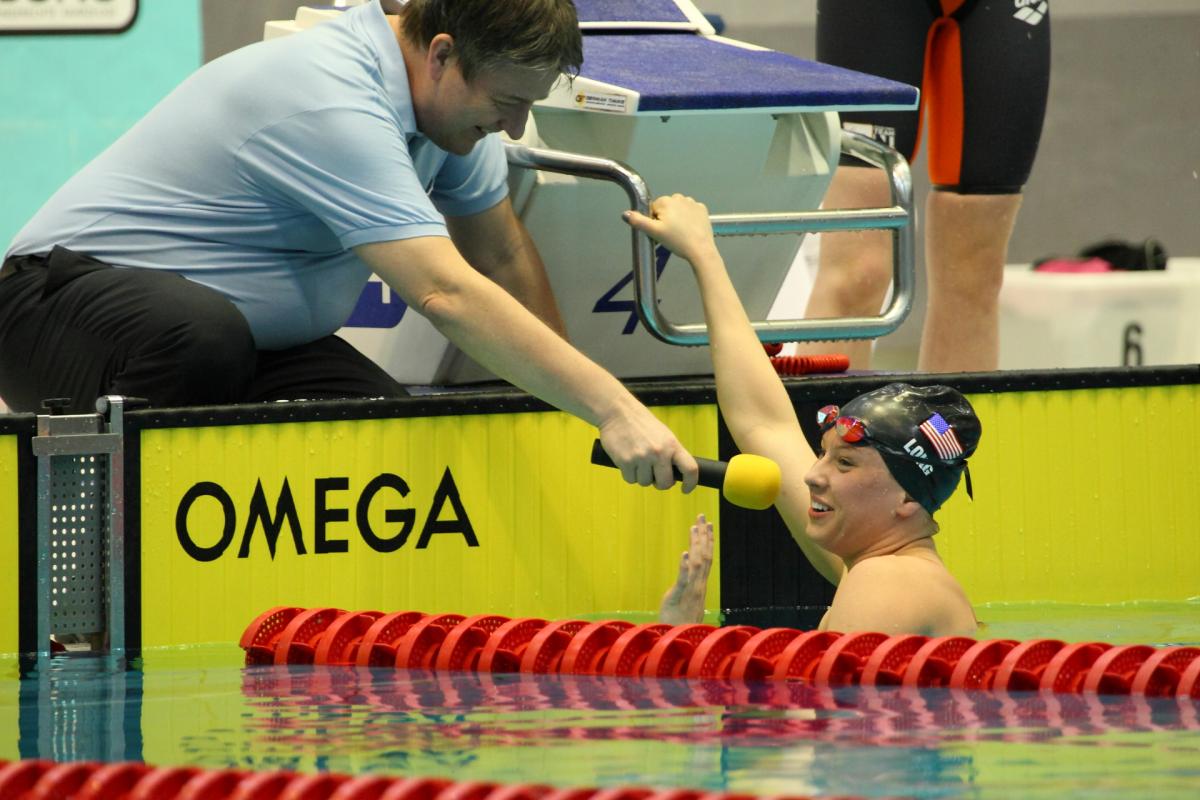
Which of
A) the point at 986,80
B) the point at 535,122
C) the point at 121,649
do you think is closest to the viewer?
the point at 121,649

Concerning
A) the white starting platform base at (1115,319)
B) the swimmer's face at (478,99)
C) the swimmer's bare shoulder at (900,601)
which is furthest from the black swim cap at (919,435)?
the white starting platform base at (1115,319)

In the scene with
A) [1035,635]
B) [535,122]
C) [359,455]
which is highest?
[535,122]

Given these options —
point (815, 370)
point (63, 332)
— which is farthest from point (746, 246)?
point (63, 332)

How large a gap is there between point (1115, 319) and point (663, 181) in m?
3.52

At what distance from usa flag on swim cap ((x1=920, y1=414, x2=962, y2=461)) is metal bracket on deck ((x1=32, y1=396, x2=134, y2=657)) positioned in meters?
1.38

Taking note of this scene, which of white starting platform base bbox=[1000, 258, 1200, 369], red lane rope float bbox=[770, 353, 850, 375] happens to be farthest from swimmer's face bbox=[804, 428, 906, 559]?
white starting platform base bbox=[1000, 258, 1200, 369]

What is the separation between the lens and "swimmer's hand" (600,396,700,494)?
126 inches

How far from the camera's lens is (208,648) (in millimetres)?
3586

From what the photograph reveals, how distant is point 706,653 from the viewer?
3207mm

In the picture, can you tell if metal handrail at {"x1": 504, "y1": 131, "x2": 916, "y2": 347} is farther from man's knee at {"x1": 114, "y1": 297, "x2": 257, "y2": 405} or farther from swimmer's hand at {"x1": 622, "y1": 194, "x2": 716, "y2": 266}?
man's knee at {"x1": 114, "y1": 297, "x2": 257, "y2": 405}

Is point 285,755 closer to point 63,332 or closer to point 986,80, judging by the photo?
point 63,332

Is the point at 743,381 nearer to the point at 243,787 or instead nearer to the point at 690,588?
the point at 690,588

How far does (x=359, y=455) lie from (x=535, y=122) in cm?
95

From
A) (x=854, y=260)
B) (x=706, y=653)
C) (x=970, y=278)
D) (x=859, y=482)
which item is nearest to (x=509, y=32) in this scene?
(x=859, y=482)
